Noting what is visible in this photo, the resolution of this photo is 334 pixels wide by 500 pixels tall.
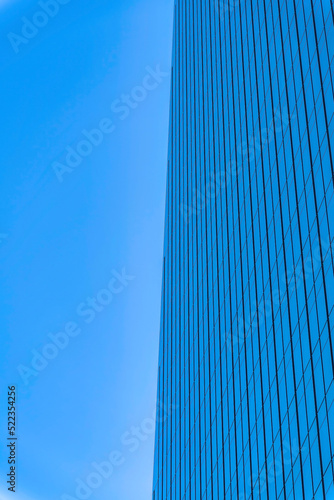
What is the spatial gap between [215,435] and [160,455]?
2542 cm

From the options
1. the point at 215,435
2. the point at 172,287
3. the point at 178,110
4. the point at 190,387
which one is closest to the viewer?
the point at 215,435

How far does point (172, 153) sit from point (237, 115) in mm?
38335

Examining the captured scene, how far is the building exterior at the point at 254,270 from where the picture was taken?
3584 centimetres

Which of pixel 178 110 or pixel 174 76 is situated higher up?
pixel 174 76

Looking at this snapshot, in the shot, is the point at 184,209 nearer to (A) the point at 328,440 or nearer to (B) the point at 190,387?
(B) the point at 190,387

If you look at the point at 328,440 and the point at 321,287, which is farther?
the point at 321,287

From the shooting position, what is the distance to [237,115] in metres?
61.0

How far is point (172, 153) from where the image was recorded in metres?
98.9

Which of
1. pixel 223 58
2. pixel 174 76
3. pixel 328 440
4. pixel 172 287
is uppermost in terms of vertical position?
pixel 174 76

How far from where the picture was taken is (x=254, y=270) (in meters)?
49.2

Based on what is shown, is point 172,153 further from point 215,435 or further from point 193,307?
point 215,435

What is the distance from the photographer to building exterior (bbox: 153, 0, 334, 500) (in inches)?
1411

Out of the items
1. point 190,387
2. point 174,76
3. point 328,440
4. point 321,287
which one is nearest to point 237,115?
point 190,387

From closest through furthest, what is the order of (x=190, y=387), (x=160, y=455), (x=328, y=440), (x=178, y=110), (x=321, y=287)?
1. (x=328, y=440)
2. (x=321, y=287)
3. (x=190, y=387)
4. (x=160, y=455)
5. (x=178, y=110)
